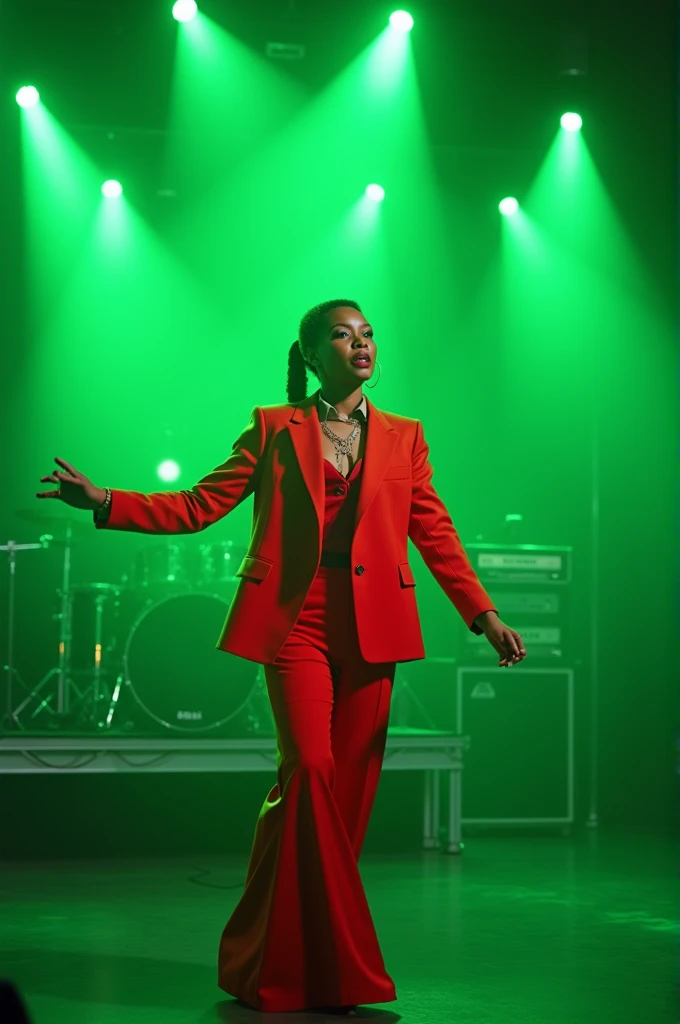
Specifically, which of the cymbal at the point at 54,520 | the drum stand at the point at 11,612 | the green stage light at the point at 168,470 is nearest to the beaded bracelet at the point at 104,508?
the drum stand at the point at 11,612

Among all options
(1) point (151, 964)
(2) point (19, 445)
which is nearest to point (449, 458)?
(2) point (19, 445)

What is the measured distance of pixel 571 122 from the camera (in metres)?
7.41

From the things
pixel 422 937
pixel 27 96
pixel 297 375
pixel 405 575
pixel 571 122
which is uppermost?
pixel 571 122

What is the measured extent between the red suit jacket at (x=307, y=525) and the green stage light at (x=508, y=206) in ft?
15.4

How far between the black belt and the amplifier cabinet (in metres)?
3.73

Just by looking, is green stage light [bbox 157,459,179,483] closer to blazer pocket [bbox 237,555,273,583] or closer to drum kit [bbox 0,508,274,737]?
drum kit [bbox 0,508,274,737]

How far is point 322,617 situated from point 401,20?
508 centimetres

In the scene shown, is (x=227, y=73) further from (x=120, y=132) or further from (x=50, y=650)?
(x=50, y=650)

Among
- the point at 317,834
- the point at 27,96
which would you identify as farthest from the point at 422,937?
the point at 27,96

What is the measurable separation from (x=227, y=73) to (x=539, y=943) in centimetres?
515

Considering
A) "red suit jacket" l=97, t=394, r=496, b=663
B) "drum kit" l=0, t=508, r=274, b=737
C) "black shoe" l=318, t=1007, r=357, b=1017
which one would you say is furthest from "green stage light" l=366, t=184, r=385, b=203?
"black shoe" l=318, t=1007, r=357, b=1017

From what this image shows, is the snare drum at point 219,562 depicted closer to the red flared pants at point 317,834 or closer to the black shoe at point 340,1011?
the red flared pants at point 317,834

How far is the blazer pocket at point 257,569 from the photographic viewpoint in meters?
2.92

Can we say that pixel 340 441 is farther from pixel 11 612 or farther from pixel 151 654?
pixel 11 612
